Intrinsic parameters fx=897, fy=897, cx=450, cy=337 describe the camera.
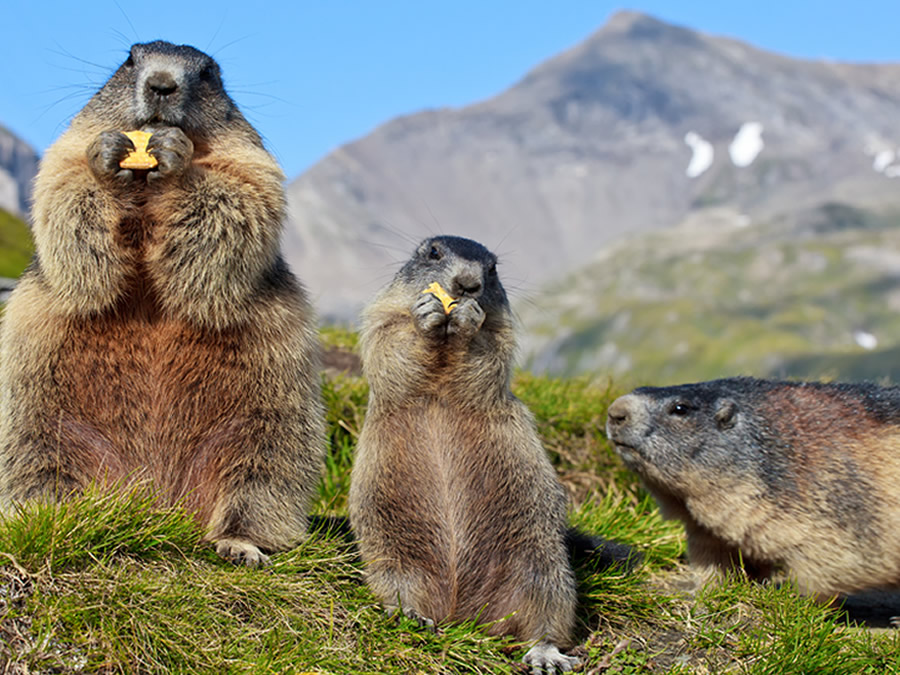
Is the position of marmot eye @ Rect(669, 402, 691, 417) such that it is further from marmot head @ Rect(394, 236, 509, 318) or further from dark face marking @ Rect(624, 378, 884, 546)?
marmot head @ Rect(394, 236, 509, 318)

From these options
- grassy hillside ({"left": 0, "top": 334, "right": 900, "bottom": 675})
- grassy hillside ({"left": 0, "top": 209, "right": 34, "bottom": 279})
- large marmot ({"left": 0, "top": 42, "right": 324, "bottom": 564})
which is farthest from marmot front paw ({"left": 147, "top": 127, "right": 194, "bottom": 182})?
grassy hillside ({"left": 0, "top": 209, "right": 34, "bottom": 279})

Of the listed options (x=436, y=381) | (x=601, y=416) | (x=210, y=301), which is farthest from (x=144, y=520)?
(x=601, y=416)

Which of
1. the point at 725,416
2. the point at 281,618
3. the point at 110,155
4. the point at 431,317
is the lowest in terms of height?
the point at 281,618

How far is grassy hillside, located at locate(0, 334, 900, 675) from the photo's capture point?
3.77 meters

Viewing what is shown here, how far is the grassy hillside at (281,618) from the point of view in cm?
377

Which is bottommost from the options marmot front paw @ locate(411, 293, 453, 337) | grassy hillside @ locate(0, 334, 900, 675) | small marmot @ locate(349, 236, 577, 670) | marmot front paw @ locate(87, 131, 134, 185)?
grassy hillside @ locate(0, 334, 900, 675)

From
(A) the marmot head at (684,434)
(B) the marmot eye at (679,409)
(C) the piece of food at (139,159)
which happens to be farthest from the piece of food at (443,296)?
(B) the marmot eye at (679,409)

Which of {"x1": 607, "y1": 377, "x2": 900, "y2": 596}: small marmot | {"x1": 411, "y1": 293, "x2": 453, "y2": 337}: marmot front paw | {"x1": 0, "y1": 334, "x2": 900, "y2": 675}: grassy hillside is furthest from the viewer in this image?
{"x1": 607, "y1": 377, "x2": 900, "y2": 596}: small marmot

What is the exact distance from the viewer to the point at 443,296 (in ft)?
16.4

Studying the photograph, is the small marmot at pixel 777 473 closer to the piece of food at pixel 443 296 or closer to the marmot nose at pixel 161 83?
the piece of food at pixel 443 296

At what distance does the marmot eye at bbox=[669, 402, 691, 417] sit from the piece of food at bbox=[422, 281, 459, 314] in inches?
89.3

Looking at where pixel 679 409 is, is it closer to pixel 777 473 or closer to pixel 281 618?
pixel 777 473

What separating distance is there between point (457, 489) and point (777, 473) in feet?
8.44

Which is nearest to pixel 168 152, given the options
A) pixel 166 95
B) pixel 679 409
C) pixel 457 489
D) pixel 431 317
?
pixel 166 95
